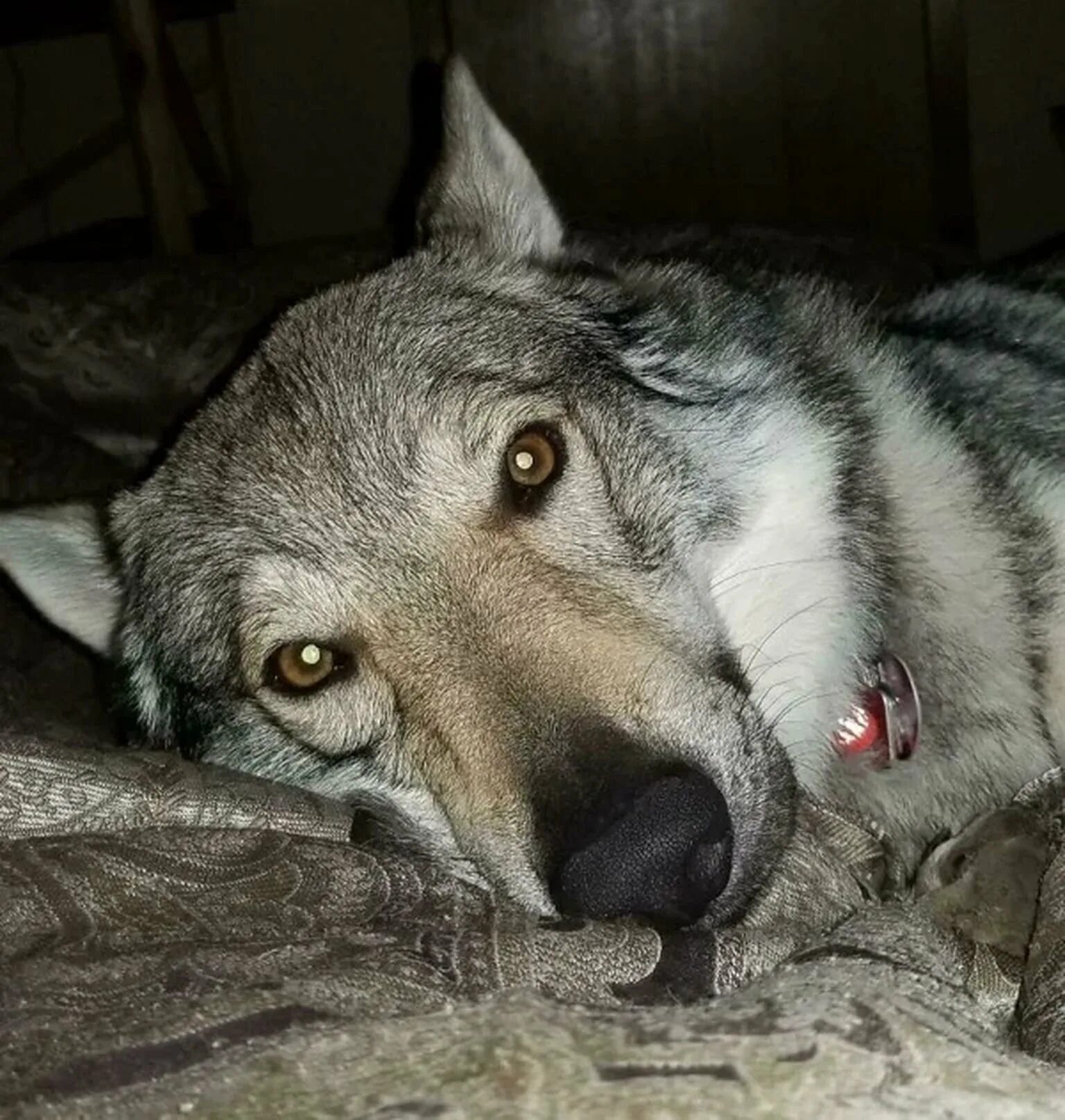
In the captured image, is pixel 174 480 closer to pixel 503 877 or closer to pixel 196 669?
pixel 196 669

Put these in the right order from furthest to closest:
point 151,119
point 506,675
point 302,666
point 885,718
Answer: point 151,119, point 885,718, point 302,666, point 506,675

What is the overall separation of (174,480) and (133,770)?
0.57 metres

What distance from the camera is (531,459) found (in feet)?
5.40

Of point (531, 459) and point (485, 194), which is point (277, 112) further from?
point (531, 459)

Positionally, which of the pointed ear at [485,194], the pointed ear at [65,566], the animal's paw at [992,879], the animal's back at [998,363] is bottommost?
the animal's paw at [992,879]

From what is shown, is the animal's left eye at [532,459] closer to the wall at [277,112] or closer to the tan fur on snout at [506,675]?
the tan fur on snout at [506,675]

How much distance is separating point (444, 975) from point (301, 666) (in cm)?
73

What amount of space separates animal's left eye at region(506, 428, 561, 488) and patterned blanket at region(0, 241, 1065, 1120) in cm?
48

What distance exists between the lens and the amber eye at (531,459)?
5.35 feet

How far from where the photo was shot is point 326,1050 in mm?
Answer: 863

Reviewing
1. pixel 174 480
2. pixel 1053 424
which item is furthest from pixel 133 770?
pixel 1053 424

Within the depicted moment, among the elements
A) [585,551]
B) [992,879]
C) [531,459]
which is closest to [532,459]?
[531,459]

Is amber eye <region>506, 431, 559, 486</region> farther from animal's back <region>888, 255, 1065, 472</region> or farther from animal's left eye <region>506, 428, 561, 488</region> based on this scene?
animal's back <region>888, 255, 1065, 472</region>

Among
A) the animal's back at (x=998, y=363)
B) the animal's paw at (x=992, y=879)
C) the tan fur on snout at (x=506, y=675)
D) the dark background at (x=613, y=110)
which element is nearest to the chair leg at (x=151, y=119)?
the dark background at (x=613, y=110)
